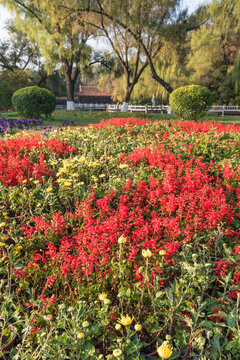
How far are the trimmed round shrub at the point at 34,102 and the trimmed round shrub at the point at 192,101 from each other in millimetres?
7370

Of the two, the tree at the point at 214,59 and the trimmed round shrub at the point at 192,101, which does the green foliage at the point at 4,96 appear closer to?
the tree at the point at 214,59

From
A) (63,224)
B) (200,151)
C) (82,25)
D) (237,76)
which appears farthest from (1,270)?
(237,76)

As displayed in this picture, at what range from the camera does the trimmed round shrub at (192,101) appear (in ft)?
45.8

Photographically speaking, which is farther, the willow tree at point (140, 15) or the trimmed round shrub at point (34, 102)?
the willow tree at point (140, 15)

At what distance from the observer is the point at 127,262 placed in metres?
2.12

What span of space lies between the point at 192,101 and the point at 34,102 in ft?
29.5

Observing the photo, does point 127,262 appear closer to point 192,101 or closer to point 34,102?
point 192,101

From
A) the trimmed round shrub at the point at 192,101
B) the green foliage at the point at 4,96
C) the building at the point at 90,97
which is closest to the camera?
the trimmed round shrub at the point at 192,101

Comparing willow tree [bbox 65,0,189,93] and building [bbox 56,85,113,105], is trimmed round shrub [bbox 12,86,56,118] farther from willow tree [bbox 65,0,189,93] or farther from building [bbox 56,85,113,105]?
building [bbox 56,85,113,105]

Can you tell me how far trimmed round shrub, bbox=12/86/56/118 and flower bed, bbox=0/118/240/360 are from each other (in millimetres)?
11658

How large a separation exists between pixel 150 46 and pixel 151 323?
2116cm

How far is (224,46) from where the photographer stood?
28297 mm

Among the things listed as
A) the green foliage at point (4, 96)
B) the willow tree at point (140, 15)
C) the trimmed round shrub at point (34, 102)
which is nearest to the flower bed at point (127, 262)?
the trimmed round shrub at point (34, 102)

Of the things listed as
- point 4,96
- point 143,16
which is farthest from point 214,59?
point 4,96
